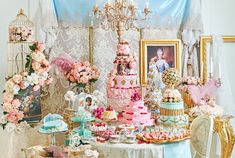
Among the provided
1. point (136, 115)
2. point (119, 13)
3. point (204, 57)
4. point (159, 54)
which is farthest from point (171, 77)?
point (204, 57)

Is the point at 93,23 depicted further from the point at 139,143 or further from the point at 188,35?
the point at 139,143

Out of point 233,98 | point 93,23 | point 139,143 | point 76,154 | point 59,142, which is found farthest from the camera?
point 233,98

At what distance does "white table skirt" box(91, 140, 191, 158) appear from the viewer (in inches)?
144

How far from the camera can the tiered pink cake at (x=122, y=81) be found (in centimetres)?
445

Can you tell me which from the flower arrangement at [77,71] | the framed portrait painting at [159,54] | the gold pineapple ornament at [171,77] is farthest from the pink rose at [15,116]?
the framed portrait painting at [159,54]

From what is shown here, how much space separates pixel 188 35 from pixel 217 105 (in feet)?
3.25

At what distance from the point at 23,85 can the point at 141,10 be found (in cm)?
189

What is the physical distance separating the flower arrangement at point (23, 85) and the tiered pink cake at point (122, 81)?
0.74 metres

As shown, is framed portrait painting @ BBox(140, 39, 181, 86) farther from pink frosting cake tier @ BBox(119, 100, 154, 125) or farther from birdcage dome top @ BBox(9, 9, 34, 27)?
birdcage dome top @ BBox(9, 9, 34, 27)

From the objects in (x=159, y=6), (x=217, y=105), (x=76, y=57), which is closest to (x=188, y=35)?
(x=159, y=6)

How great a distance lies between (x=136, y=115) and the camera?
414 cm

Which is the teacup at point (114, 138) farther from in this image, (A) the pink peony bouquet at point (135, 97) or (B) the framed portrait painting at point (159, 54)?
(B) the framed portrait painting at point (159, 54)

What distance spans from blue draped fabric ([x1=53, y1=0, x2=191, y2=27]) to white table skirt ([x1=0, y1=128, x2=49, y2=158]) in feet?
5.04

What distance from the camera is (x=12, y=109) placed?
4434mm
